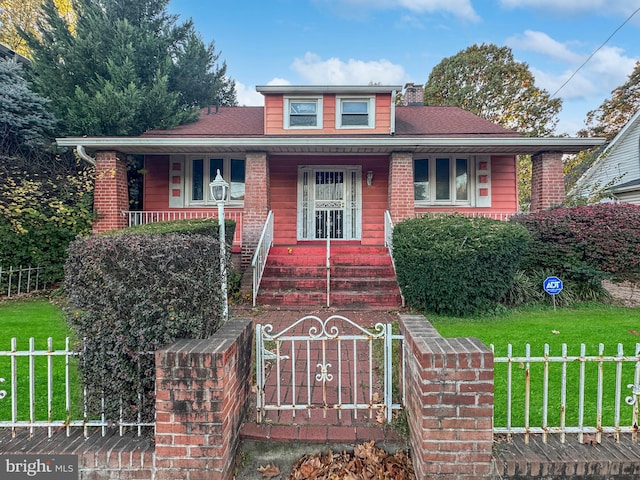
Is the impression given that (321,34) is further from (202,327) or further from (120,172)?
(202,327)

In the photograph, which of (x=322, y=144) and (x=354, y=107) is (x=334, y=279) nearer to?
(x=322, y=144)

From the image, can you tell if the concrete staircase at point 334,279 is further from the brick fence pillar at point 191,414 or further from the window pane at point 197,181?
the brick fence pillar at point 191,414

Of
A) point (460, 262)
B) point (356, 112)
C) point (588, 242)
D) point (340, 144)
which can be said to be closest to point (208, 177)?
point (340, 144)

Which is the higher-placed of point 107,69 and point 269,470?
point 107,69

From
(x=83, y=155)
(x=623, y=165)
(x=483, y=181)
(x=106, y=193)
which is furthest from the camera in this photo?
(x=623, y=165)

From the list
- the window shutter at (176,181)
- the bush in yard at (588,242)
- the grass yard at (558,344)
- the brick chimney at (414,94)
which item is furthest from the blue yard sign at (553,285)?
the window shutter at (176,181)

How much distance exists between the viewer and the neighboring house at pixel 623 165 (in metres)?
14.0

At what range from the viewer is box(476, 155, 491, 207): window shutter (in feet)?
32.2

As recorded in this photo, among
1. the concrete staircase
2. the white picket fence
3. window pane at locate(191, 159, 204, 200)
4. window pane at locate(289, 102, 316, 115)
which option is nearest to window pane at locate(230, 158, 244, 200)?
window pane at locate(191, 159, 204, 200)

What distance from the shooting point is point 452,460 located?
6.81ft

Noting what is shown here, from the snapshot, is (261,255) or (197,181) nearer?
(261,255)

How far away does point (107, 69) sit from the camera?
32.9 ft

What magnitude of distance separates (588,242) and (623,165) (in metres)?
12.5

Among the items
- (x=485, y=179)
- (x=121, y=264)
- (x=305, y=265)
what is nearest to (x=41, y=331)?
(x=121, y=264)
